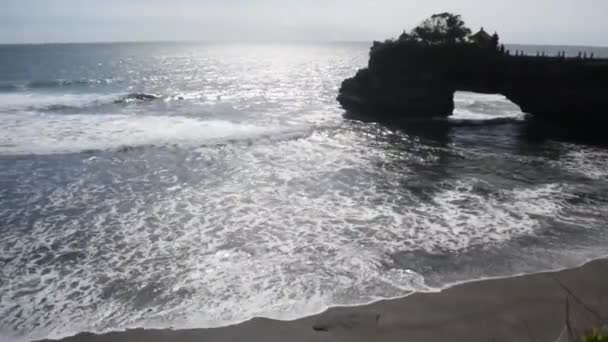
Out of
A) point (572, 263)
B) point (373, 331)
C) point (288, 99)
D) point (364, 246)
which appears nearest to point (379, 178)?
point (364, 246)

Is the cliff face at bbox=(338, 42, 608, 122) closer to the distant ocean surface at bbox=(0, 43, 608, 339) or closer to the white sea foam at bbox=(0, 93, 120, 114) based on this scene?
the distant ocean surface at bbox=(0, 43, 608, 339)

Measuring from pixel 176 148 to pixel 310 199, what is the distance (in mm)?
10872

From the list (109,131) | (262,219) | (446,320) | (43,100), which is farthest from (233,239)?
(43,100)

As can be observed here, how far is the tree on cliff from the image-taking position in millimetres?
35781

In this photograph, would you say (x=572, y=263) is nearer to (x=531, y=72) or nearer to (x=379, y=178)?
(x=379, y=178)

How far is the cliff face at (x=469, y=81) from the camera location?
1216 inches

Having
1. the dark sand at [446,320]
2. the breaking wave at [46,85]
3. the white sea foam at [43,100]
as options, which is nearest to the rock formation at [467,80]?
the white sea foam at [43,100]

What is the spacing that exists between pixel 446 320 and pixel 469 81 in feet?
103

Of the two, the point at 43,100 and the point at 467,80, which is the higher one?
the point at 467,80

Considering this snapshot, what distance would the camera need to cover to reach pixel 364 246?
11.5 meters

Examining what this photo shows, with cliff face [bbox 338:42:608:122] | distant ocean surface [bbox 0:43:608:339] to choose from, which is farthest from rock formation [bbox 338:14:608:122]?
distant ocean surface [bbox 0:43:608:339]

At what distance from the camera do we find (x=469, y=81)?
35.6 meters

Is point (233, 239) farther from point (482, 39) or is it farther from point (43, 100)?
point (43, 100)

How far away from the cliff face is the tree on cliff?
4.02 ft
